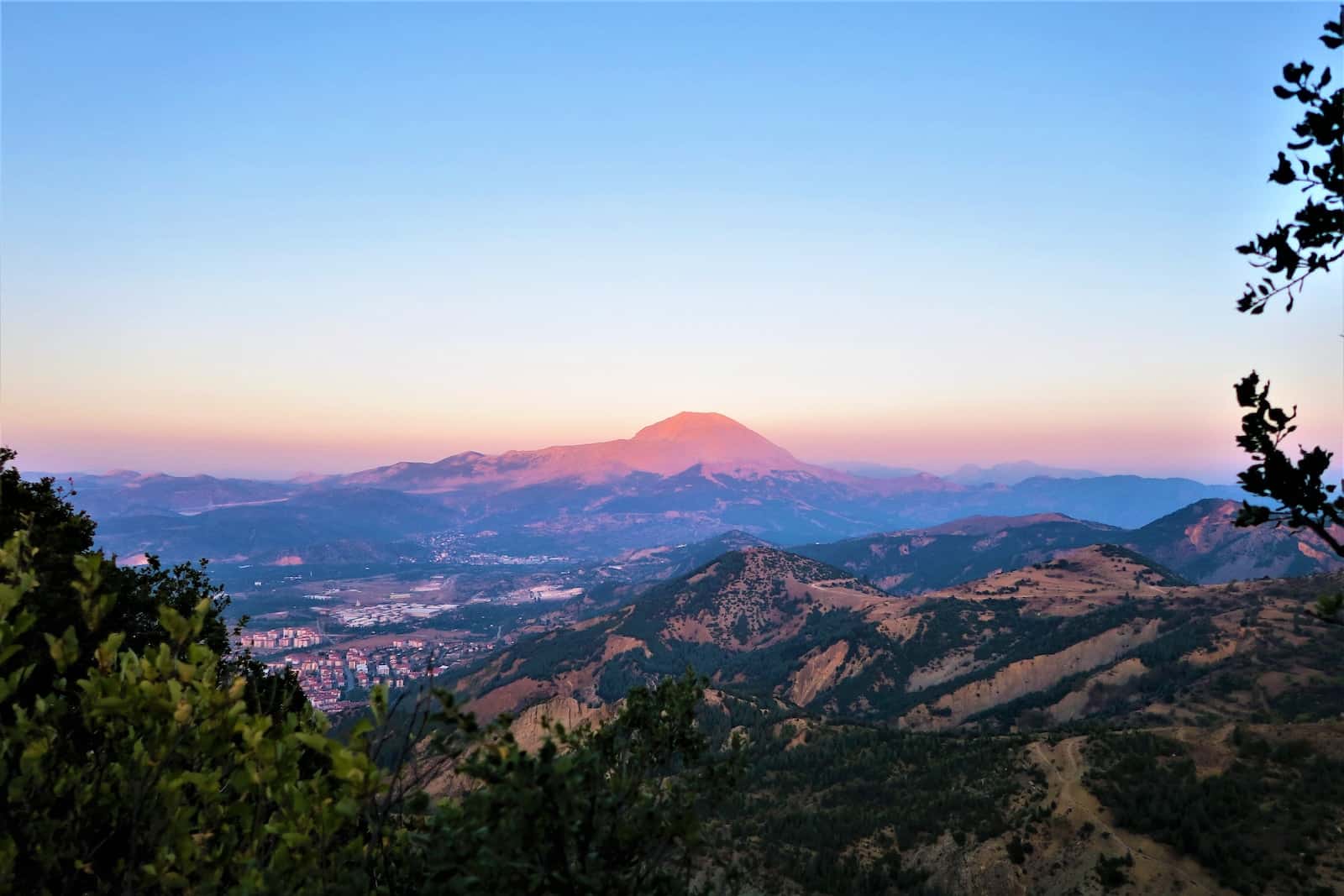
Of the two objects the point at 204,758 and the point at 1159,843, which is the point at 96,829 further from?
the point at 1159,843

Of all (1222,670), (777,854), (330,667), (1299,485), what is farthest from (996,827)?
(330,667)

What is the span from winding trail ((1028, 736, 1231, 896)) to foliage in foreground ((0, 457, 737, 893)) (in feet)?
125

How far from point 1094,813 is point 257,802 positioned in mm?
45523

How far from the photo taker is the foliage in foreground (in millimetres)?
5191

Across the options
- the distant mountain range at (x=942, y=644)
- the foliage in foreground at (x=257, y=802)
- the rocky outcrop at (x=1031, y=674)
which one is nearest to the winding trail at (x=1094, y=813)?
the distant mountain range at (x=942, y=644)

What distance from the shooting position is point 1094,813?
125 feet

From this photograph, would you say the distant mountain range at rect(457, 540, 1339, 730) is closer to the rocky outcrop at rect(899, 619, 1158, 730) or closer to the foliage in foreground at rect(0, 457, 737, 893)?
the rocky outcrop at rect(899, 619, 1158, 730)

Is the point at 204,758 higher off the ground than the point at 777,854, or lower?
higher

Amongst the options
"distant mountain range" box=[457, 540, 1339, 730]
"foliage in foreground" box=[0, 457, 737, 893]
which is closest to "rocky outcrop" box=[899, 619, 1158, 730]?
"distant mountain range" box=[457, 540, 1339, 730]

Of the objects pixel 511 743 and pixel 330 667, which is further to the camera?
pixel 330 667

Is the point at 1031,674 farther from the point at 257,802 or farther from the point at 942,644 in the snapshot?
the point at 257,802

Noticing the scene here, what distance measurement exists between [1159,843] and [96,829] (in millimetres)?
44527

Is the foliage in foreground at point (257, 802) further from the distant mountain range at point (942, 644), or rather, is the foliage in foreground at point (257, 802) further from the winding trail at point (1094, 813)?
the distant mountain range at point (942, 644)

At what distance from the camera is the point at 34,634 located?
482 inches
